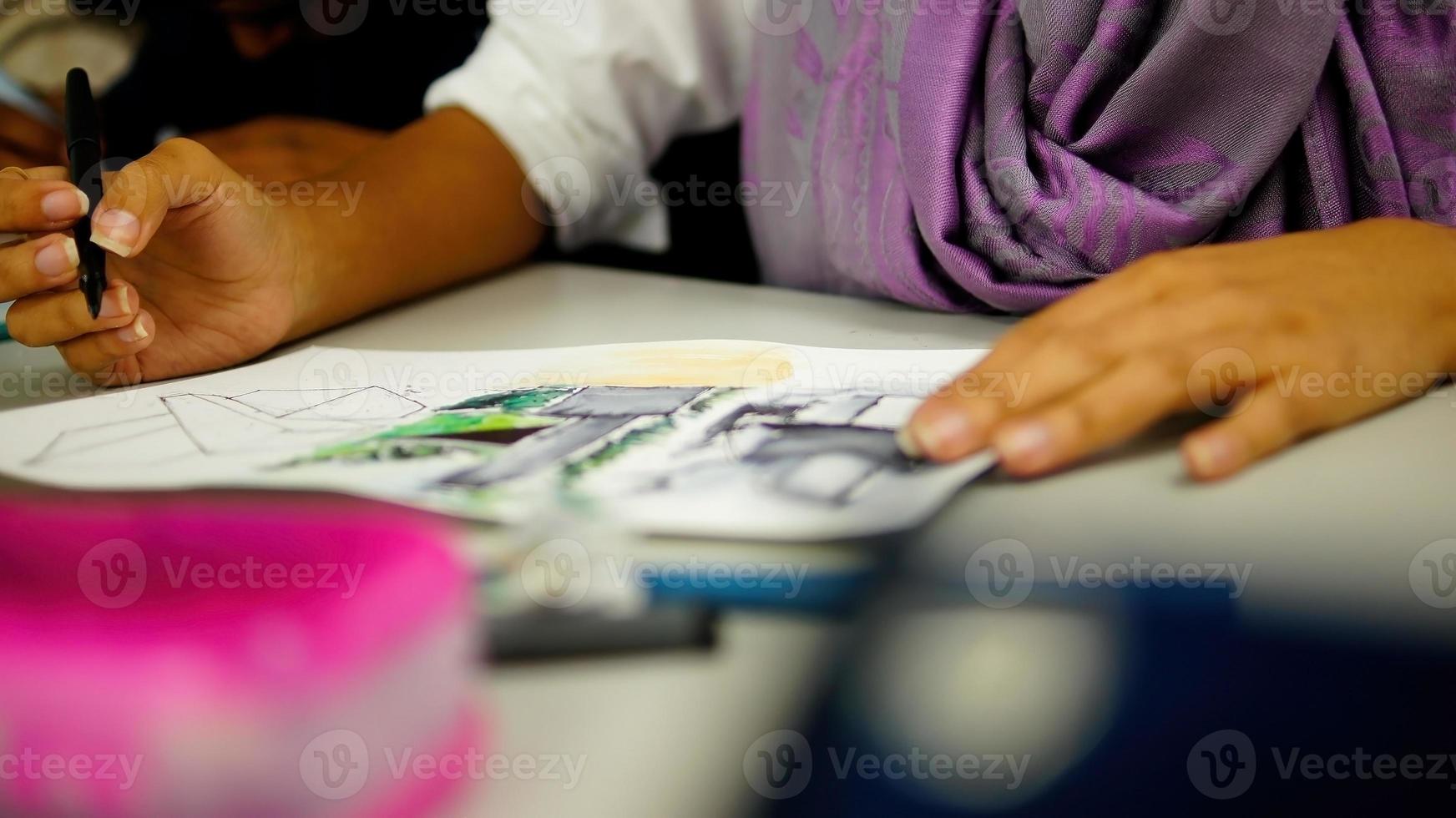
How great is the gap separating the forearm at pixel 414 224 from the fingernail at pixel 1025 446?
39 centimetres

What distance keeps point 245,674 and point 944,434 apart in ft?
0.67

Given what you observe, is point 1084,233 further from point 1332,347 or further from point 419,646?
point 419,646

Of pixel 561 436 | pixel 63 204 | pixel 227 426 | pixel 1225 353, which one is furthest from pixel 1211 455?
pixel 63 204

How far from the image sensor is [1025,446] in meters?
0.32

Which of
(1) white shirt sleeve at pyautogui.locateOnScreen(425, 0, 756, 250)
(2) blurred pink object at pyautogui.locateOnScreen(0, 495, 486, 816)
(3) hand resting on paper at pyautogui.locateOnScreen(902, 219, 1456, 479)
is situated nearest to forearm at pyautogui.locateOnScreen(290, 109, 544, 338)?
(1) white shirt sleeve at pyautogui.locateOnScreen(425, 0, 756, 250)

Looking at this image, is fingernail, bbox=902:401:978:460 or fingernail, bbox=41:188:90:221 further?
fingernail, bbox=41:188:90:221

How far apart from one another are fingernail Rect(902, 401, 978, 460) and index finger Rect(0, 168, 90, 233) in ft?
1.22

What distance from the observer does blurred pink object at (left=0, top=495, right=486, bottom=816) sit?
24 cm

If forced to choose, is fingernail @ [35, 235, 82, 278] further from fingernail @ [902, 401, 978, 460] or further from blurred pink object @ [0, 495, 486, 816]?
fingernail @ [902, 401, 978, 460]

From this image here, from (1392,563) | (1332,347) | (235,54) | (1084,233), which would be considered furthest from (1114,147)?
(235,54)

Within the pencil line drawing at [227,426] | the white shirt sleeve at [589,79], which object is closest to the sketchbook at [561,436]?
the pencil line drawing at [227,426]

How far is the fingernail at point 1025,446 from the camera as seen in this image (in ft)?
1.06

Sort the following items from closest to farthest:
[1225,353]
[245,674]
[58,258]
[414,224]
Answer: [245,674], [1225,353], [58,258], [414,224]

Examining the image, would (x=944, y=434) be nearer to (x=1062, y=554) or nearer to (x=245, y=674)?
(x=1062, y=554)
